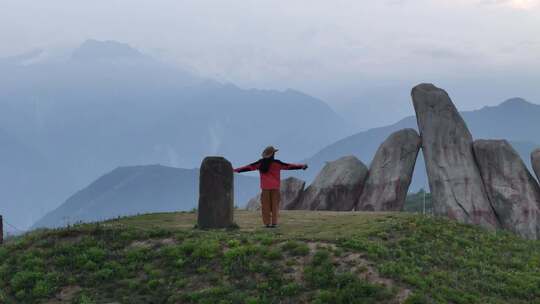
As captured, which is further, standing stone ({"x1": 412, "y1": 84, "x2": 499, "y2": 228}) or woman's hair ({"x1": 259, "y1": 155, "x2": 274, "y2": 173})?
standing stone ({"x1": 412, "y1": 84, "x2": 499, "y2": 228})

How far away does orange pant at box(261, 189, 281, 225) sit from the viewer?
2291 cm

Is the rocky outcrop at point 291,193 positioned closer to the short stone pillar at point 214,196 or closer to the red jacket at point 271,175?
the red jacket at point 271,175

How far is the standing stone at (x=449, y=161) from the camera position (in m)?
33.1

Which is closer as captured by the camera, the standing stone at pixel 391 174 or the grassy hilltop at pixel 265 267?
the grassy hilltop at pixel 265 267

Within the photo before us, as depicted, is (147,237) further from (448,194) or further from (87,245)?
(448,194)

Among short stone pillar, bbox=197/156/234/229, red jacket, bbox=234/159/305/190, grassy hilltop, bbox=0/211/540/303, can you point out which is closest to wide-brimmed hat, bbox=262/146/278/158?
red jacket, bbox=234/159/305/190

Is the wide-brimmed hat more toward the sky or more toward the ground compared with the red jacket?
more toward the sky

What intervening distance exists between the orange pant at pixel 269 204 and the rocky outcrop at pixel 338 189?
43.0 ft

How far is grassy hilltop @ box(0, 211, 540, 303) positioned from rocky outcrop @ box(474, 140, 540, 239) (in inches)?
445

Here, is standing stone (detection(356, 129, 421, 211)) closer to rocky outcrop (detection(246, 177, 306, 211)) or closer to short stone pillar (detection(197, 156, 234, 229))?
rocky outcrop (detection(246, 177, 306, 211))

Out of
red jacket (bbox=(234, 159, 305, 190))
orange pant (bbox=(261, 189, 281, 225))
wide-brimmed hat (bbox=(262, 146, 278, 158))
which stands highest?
wide-brimmed hat (bbox=(262, 146, 278, 158))

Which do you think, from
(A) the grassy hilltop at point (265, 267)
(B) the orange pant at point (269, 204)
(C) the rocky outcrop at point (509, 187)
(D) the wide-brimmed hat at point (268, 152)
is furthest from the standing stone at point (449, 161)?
(D) the wide-brimmed hat at point (268, 152)

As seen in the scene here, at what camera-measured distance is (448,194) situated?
3394 centimetres

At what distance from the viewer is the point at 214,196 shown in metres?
22.2
